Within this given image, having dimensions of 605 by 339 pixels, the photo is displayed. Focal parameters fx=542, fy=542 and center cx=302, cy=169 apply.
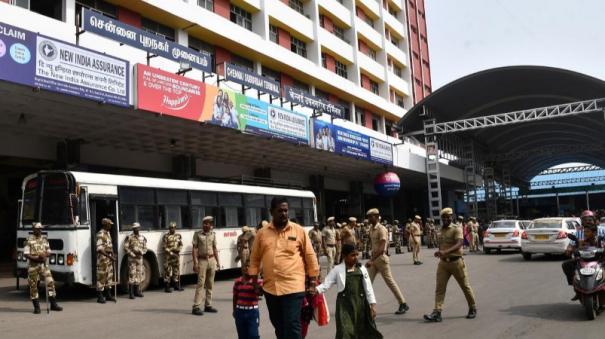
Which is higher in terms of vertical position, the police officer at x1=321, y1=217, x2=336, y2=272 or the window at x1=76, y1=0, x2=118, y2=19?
the window at x1=76, y1=0, x2=118, y2=19

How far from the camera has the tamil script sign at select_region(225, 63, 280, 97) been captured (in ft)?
63.3

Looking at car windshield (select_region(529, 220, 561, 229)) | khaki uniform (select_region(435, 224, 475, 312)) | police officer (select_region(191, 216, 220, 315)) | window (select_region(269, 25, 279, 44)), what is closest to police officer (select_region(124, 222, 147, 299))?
police officer (select_region(191, 216, 220, 315))

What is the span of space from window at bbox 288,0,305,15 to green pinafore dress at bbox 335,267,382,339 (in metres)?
28.2

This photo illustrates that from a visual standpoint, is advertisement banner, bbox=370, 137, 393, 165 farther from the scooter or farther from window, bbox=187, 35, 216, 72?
the scooter

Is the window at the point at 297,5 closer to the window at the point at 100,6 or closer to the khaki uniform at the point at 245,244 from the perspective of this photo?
the window at the point at 100,6

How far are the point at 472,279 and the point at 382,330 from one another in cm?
650

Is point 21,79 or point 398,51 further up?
point 398,51

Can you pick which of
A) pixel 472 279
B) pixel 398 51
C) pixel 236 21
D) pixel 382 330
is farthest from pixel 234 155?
pixel 398 51

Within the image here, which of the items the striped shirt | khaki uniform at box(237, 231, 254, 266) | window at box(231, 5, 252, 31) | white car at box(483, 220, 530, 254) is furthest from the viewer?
window at box(231, 5, 252, 31)

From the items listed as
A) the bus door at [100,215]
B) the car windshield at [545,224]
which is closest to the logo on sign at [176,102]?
the bus door at [100,215]

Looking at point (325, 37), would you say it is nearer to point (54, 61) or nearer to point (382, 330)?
point (54, 61)

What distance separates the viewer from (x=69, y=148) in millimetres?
18953

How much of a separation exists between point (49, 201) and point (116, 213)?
1.42 meters

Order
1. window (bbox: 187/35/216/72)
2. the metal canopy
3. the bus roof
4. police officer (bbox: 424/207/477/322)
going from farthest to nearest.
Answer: the metal canopy, window (bbox: 187/35/216/72), the bus roof, police officer (bbox: 424/207/477/322)
